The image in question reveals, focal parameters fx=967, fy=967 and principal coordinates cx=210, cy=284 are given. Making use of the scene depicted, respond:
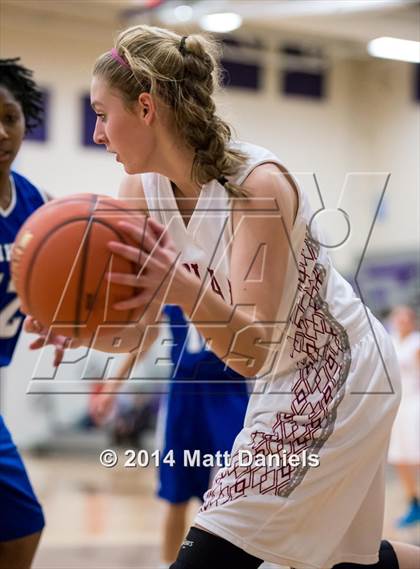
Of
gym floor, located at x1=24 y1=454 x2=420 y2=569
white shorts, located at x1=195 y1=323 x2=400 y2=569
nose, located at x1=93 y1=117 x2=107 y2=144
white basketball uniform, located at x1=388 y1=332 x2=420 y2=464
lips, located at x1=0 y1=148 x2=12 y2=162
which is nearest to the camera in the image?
white shorts, located at x1=195 y1=323 x2=400 y2=569

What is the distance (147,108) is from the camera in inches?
92.7

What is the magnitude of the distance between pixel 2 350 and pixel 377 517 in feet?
4.33

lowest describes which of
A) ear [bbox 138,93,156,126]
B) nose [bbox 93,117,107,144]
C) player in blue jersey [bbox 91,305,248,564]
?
player in blue jersey [bbox 91,305,248,564]

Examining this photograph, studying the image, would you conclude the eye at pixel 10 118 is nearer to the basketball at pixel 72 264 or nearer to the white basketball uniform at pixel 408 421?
the basketball at pixel 72 264

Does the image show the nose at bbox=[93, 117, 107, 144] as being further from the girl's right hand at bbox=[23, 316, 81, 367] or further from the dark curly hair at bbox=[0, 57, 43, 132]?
the dark curly hair at bbox=[0, 57, 43, 132]

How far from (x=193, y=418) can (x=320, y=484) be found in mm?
2143

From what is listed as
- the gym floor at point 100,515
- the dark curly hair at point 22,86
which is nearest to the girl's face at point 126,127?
the dark curly hair at point 22,86

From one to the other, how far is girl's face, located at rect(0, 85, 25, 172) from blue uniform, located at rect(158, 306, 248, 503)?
1.41 m

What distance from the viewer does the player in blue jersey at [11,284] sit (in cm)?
285

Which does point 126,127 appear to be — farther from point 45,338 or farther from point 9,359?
point 9,359

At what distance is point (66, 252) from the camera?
2168mm

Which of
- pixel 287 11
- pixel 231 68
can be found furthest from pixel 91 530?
pixel 231 68

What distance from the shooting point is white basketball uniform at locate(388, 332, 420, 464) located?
6.75 metres

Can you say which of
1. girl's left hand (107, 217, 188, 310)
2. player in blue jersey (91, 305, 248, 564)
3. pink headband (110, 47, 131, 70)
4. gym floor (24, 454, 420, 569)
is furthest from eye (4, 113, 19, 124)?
gym floor (24, 454, 420, 569)
